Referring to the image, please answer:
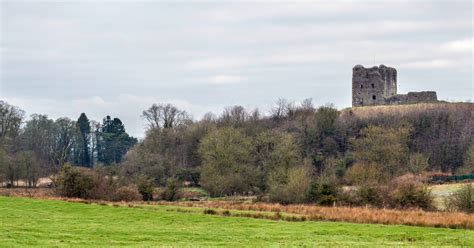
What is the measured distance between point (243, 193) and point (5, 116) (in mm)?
46880

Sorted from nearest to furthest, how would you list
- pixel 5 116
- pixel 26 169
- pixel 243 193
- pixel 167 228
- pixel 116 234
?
pixel 116 234 → pixel 167 228 → pixel 243 193 → pixel 26 169 → pixel 5 116

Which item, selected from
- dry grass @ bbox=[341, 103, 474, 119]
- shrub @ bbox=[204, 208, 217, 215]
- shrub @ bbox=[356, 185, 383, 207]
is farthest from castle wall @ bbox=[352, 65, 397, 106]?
shrub @ bbox=[204, 208, 217, 215]

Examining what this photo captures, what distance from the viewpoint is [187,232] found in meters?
29.3

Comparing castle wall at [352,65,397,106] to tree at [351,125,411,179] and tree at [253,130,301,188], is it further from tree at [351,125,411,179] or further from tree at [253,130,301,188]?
Answer: tree at [253,130,301,188]

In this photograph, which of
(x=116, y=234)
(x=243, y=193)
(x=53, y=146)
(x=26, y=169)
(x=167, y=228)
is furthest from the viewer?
(x=53, y=146)

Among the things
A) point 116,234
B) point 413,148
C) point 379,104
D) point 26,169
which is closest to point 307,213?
point 116,234

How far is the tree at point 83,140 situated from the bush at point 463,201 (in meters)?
86.0

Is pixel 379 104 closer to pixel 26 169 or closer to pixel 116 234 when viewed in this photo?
pixel 26 169

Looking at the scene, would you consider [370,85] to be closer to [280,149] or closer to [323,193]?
[280,149]

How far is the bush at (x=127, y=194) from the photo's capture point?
5634cm

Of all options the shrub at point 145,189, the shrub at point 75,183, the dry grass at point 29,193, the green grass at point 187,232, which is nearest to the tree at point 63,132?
the dry grass at point 29,193

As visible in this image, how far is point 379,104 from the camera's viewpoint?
10250cm

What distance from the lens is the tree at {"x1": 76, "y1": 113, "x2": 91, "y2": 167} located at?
122 metres

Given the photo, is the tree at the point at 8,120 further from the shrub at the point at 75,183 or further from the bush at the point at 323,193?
the bush at the point at 323,193
